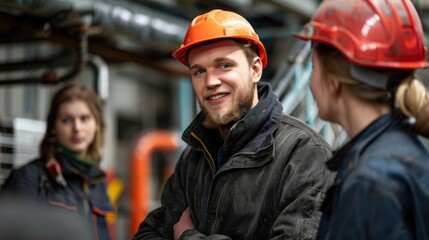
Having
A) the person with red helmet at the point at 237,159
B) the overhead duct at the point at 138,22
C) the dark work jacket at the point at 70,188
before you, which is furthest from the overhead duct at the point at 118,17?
the person with red helmet at the point at 237,159

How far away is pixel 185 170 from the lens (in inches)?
117

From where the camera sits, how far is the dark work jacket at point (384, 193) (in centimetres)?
179

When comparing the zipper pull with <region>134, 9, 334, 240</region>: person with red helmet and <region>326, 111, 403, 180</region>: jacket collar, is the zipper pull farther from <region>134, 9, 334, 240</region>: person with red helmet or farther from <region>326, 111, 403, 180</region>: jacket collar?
<region>326, 111, 403, 180</region>: jacket collar

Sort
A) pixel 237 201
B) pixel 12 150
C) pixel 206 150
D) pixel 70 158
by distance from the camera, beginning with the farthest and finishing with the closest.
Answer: pixel 12 150, pixel 70 158, pixel 206 150, pixel 237 201

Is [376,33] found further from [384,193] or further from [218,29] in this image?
[218,29]

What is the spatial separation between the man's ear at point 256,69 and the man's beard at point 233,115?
0.08 m

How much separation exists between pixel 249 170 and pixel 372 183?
2.93ft

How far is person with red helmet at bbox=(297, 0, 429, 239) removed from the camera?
71.2 inches

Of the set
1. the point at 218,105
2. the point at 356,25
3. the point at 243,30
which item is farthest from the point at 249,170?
the point at 356,25

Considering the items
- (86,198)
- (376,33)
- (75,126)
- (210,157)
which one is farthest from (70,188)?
(376,33)

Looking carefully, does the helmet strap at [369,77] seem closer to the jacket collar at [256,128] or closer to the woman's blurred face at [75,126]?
the jacket collar at [256,128]

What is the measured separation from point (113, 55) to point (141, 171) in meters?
2.83

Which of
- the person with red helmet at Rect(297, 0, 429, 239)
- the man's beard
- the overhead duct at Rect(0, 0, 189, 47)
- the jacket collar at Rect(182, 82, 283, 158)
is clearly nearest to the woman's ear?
the person with red helmet at Rect(297, 0, 429, 239)

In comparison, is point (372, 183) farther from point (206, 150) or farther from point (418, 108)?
point (206, 150)
